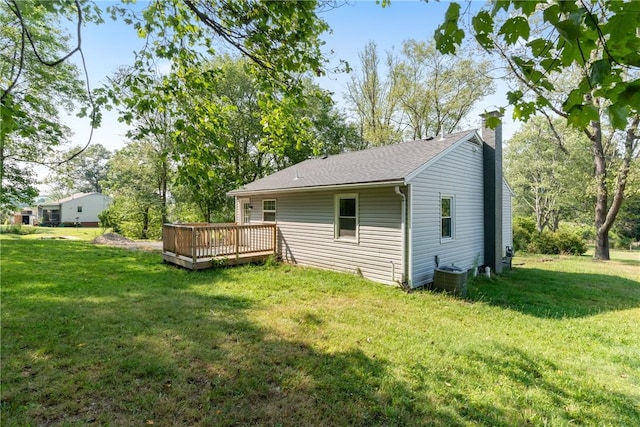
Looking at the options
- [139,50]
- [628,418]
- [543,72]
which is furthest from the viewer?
[139,50]

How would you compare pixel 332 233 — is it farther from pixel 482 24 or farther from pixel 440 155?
pixel 482 24

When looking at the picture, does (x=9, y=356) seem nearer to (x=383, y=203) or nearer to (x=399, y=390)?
(x=399, y=390)

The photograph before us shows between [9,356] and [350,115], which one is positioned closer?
[9,356]

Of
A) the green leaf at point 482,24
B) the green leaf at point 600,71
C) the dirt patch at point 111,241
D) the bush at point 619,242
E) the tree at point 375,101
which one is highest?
the tree at point 375,101

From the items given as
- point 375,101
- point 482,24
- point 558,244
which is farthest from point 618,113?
point 375,101

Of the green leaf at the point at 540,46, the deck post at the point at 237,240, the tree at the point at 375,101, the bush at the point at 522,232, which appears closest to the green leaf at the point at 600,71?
the green leaf at the point at 540,46

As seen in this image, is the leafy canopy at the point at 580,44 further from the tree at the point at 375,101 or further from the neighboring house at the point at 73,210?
the neighboring house at the point at 73,210

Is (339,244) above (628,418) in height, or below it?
above

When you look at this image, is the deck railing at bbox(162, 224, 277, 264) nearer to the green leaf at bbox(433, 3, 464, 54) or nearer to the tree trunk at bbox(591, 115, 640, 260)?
the green leaf at bbox(433, 3, 464, 54)

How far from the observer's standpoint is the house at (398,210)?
7496 mm

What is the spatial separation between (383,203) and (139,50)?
19.3ft

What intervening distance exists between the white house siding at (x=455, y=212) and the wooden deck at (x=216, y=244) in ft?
16.7

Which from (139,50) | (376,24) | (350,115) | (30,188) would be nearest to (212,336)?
(139,50)

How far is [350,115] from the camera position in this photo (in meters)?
22.8
